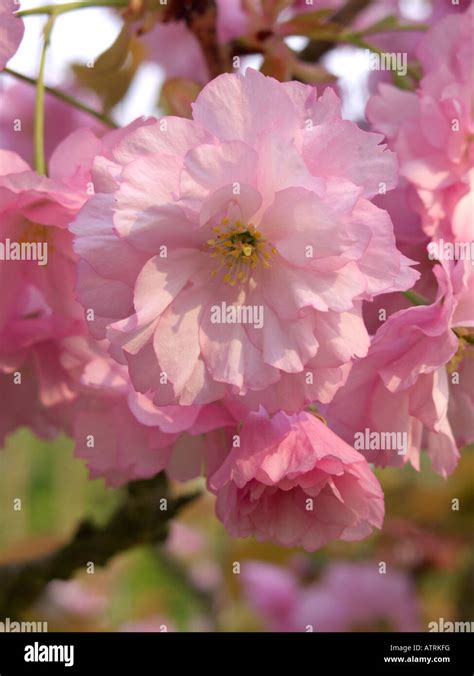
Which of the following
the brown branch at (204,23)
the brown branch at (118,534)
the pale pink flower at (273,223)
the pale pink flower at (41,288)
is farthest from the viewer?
the brown branch at (118,534)

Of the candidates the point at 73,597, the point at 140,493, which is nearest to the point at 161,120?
the point at 140,493

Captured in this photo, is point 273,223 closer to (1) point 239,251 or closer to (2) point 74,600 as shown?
(1) point 239,251

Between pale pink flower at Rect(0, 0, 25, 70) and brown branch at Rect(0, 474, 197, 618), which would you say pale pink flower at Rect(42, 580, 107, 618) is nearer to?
brown branch at Rect(0, 474, 197, 618)

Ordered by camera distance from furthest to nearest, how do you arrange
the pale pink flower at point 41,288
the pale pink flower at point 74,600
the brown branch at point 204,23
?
the pale pink flower at point 74,600 < the brown branch at point 204,23 < the pale pink flower at point 41,288

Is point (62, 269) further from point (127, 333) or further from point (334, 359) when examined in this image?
point (334, 359)

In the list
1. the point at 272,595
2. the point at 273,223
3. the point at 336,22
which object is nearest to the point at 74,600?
the point at 272,595

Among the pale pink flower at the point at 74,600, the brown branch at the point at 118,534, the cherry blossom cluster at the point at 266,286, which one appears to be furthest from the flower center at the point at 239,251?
the pale pink flower at the point at 74,600

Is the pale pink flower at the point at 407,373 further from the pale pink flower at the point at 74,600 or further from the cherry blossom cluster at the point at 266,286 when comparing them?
the pale pink flower at the point at 74,600
